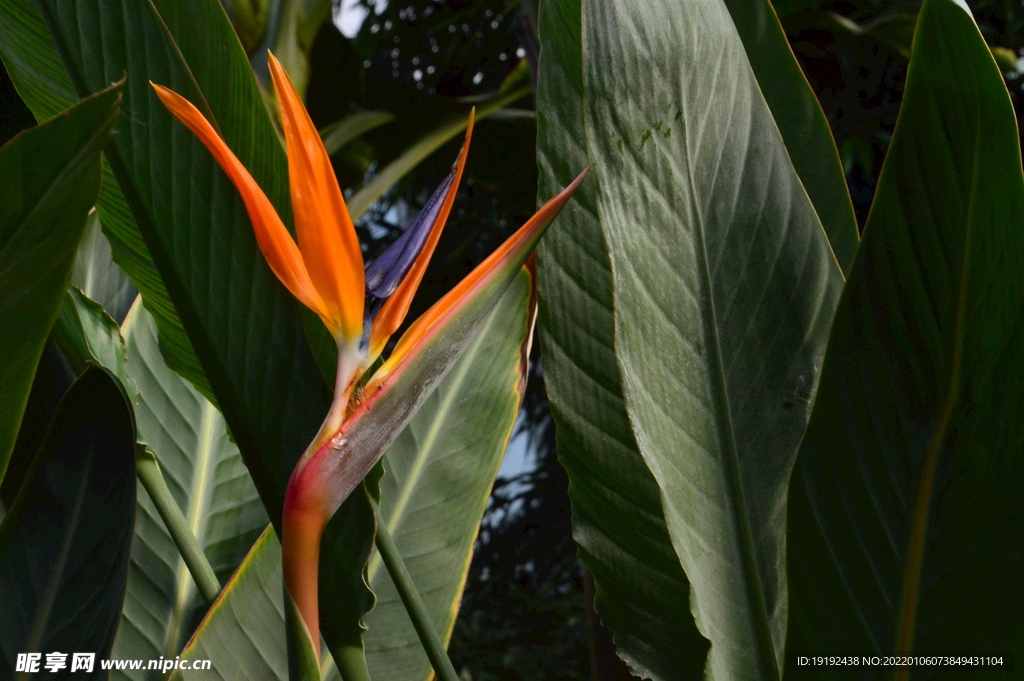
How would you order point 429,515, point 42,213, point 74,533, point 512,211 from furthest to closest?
point 512,211 < point 429,515 < point 74,533 < point 42,213

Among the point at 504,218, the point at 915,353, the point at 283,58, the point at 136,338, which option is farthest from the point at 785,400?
the point at 504,218

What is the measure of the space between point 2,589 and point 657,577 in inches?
10.5

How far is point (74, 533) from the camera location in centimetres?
30

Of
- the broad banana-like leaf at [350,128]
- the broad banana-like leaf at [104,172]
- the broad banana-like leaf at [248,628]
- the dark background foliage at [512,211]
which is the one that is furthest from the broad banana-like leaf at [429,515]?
the dark background foliage at [512,211]

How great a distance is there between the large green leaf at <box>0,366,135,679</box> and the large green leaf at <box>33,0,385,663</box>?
5 centimetres

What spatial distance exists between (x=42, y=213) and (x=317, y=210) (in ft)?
0.23

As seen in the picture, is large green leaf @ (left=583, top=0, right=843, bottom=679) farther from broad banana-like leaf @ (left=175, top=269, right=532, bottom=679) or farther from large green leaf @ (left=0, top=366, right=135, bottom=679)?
large green leaf @ (left=0, top=366, right=135, bottom=679)

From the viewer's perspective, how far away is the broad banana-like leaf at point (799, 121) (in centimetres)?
37

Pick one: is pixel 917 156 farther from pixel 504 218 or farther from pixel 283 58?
pixel 504 218

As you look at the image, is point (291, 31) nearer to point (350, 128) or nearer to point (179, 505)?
point (350, 128)

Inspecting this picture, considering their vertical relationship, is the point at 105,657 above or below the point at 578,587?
above

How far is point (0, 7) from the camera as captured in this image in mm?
276

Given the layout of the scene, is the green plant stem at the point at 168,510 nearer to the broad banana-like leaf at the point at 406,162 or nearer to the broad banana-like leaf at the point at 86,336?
the broad banana-like leaf at the point at 86,336

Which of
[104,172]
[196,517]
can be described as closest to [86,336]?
[104,172]
